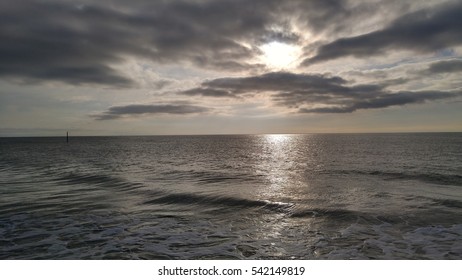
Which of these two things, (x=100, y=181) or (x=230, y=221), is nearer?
(x=230, y=221)

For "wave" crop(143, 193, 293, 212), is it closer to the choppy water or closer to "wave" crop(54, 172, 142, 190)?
the choppy water

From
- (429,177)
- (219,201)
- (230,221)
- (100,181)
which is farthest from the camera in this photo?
(429,177)

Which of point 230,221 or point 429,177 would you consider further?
point 429,177

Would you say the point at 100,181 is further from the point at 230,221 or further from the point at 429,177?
the point at 429,177

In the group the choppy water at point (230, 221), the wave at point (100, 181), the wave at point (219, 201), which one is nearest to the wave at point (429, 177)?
the choppy water at point (230, 221)

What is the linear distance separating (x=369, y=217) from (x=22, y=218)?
15958mm

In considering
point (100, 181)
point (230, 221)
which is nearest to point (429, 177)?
point (230, 221)

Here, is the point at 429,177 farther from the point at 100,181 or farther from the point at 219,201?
the point at 100,181

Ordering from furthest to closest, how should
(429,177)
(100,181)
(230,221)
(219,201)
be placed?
(429,177) → (100,181) → (219,201) → (230,221)

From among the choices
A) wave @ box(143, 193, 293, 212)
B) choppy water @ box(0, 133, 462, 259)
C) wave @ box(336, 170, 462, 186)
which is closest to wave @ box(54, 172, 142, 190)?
choppy water @ box(0, 133, 462, 259)

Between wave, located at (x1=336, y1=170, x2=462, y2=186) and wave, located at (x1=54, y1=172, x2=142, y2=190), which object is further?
wave, located at (x1=336, y1=170, x2=462, y2=186)

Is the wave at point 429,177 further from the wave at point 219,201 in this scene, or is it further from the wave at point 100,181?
the wave at point 100,181

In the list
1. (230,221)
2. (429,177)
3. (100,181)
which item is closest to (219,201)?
(230,221)
